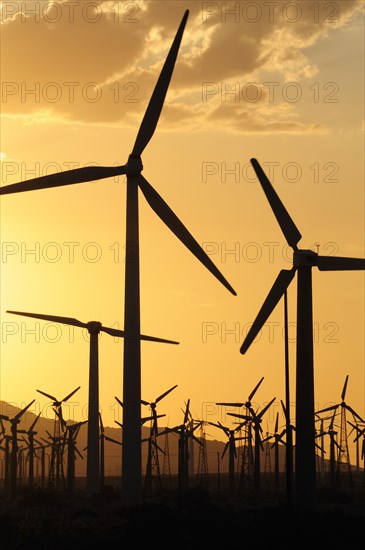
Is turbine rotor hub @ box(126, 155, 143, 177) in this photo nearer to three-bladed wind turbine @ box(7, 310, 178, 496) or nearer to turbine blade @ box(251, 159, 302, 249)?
turbine blade @ box(251, 159, 302, 249)

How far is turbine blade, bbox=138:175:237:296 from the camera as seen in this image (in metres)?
80.1

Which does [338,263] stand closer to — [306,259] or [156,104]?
[306,259]

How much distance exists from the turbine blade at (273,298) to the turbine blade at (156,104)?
13394 millimetres


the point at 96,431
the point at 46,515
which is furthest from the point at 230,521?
the point at 96,431

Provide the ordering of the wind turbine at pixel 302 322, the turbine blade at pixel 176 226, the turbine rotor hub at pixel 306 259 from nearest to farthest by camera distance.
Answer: the wind turbine at pixel 302 322
the turbine blade at pixel 176 226
the turbine rotor hub at pixel 306 259

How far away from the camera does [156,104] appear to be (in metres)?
83.7

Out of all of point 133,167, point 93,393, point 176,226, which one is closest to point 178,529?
point 176,226

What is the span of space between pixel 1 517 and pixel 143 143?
2809 centimetres

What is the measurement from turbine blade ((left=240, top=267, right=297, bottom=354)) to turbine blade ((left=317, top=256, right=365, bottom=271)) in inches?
76.9

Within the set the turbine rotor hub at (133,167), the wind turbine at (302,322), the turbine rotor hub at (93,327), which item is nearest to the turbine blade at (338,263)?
the wind turbine at (302,322)

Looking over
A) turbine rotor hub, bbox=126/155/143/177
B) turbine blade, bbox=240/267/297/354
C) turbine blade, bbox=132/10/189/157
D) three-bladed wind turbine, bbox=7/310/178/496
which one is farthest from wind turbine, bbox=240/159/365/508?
three-bladed wind turbine, bbox=7/310/178/496

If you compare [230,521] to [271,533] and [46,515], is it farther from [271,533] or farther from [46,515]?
[46,515]

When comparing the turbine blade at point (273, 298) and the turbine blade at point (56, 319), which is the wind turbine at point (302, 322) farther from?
the turbine blade at point (56, 319)

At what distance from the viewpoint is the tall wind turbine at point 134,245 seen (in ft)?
264
